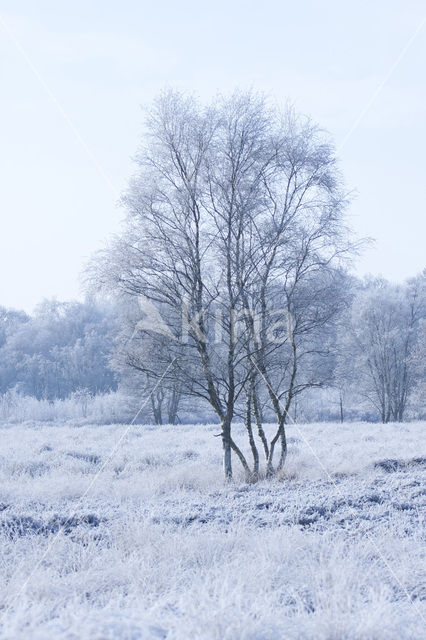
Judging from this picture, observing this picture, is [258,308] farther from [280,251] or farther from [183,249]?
[183,249]

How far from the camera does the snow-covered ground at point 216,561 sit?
3293mm

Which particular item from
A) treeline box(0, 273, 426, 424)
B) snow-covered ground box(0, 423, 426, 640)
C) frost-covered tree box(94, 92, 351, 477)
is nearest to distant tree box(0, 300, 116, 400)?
treeline box(0, 273, 426, 424)

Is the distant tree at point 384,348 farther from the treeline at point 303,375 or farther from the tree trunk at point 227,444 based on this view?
the tree trunk at point 227,444

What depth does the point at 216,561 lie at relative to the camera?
5105 millimetres

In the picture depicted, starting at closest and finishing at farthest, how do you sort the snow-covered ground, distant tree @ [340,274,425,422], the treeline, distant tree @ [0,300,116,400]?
the snow-covered ground → the treeline → distant tree @ [340,274,425,422] → distant tree @ [0,300,116,400]

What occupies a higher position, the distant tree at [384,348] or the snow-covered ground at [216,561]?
the distant tree at [384,348]

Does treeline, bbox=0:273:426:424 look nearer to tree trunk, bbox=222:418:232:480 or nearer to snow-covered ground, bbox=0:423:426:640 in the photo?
tree trunk, bbox=222:418:232:480

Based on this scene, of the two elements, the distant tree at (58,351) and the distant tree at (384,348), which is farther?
the distant tree at (58,351)

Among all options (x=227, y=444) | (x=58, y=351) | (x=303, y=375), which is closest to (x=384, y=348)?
(x=303, y=375)

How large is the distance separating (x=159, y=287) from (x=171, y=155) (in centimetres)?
281

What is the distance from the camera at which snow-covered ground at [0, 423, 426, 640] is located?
3293 millimetres

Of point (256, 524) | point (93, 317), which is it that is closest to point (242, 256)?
point (256, 524)

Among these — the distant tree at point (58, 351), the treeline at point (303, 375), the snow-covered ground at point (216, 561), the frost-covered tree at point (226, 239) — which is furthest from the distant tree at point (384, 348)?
the snow-covered ground at point (216, 561)

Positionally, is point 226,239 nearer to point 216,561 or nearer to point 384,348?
point 216,561
